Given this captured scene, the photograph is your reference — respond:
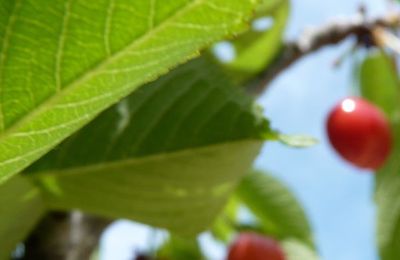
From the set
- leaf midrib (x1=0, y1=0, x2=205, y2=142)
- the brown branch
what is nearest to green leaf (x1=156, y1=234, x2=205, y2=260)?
the brown branch

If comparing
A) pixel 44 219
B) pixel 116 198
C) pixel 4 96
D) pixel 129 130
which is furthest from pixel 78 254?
pixel 4 96

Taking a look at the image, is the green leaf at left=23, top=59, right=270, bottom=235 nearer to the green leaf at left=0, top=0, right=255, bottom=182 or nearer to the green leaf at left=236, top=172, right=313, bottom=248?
the green leaf at left=0, top=0, right=255, bottom=182

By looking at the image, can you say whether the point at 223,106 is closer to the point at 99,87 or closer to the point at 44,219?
the point at 44,219

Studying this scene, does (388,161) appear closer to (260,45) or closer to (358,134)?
(358,134)

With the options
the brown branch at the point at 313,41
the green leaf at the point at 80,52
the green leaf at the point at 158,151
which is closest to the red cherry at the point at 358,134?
the brown branch at the point at 313,41

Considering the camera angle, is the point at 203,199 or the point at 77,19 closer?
the point at 77,19

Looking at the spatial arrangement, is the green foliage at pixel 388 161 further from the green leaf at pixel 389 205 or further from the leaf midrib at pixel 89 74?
the leaf midrib at pixel 89 74
